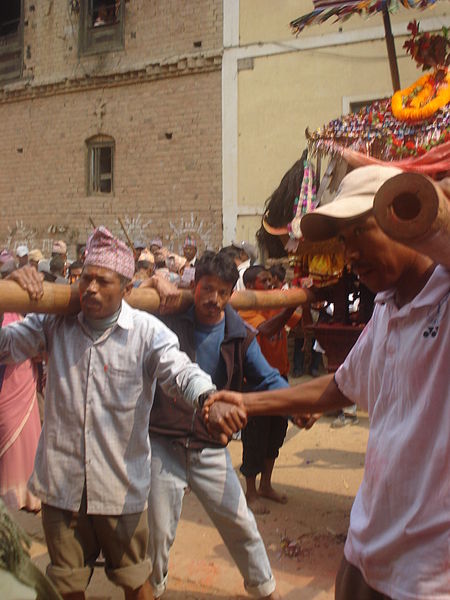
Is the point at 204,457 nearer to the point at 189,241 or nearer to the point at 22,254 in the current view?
the point at 189,241

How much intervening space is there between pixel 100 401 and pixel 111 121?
11.7m

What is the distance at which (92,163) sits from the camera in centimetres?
1356

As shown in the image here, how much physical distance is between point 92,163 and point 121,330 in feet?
38.6

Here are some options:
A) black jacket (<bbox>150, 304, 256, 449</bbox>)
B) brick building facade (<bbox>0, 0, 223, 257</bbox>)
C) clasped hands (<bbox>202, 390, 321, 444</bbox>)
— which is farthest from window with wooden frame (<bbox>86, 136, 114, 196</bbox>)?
clasped hands (<bbox>202, 390, 321, 444</bbox>)

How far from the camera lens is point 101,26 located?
44.1ft

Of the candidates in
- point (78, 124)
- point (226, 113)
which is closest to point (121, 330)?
point (226, 113)

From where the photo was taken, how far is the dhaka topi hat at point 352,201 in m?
1.65

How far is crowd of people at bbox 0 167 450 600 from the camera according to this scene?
1.57m

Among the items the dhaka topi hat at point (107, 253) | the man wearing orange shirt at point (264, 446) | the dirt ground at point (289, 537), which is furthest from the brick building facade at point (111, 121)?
the dhaka topi hat at point (107, 253)

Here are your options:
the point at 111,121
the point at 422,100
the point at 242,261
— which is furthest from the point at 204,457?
the point at 111,121

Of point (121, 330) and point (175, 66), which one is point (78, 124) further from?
point (121, 330)

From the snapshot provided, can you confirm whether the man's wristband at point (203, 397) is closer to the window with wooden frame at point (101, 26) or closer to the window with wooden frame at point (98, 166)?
the window with wooden frame at point (98, 166)

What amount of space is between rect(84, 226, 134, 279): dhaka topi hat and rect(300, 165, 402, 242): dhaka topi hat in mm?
1085

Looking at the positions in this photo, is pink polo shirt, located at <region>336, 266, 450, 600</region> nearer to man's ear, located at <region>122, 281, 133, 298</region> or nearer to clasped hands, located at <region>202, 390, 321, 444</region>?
clasped hands, located at <region>202, 390, 321, 444</region>
